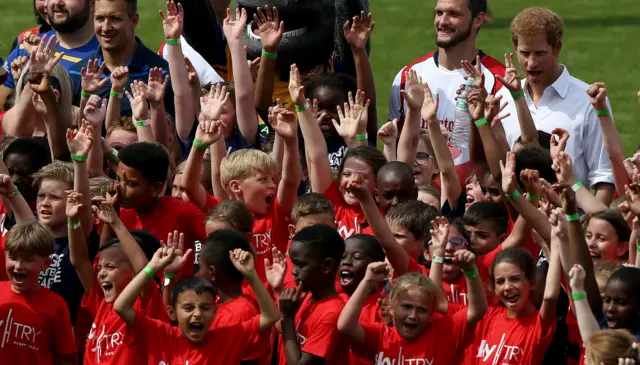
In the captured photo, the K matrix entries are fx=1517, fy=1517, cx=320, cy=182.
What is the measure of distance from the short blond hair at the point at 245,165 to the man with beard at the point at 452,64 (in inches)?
62.0

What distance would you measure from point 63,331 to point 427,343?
1.81 metres

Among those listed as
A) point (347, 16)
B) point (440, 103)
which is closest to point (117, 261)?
point (440, 103)

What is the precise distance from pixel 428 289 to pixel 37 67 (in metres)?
2.78

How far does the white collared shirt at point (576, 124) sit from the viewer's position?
29.0ft

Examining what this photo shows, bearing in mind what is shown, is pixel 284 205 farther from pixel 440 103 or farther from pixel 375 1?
pixel 375 1

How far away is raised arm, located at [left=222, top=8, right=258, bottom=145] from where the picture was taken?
8.91 m

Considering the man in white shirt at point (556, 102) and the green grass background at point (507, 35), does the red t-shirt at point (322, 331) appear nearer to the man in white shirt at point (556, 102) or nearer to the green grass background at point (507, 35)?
the man in white shirt at point (556, 102)

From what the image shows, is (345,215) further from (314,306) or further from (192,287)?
(192,287)

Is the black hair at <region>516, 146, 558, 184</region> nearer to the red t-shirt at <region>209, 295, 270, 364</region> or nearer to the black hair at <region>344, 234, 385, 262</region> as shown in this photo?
the black hair at <region>344, 234, 385, 262</region>

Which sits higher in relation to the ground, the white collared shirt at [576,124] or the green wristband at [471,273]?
the white collared shirt at [576,124]

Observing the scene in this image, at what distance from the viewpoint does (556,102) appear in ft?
29.6

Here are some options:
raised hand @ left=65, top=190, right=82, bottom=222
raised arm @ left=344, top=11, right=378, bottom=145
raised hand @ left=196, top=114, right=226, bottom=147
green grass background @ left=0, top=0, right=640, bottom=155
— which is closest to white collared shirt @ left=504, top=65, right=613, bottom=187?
raised arm @ left=344, top=11, right=378, bottom=145

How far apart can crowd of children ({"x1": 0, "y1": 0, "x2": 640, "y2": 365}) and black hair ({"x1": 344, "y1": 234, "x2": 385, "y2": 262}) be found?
0.6 inches

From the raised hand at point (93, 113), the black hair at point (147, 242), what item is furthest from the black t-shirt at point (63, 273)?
the raised hand at point (93, 113)
